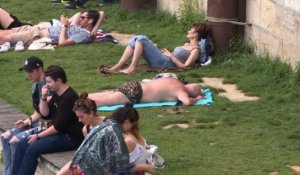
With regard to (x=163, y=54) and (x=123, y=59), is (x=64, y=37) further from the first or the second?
(x=163, y=54)

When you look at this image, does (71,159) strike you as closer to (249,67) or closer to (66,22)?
(249,67)

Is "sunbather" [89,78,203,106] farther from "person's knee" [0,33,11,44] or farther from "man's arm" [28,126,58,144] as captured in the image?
"person's knee" [0,33,11,44]

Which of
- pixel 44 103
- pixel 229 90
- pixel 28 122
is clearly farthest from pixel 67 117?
pixel 229 90

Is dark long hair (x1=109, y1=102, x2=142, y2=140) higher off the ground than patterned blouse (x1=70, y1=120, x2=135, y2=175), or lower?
higher

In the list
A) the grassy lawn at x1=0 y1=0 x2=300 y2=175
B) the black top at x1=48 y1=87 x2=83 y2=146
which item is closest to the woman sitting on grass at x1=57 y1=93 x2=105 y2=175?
the black top at x1=48 y1=87 x2=83 y2=146

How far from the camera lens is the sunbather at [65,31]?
1514 cm

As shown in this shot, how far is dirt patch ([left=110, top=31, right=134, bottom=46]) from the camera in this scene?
15.4m

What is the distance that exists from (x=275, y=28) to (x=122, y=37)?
3.40 metres

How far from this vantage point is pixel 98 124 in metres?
9.07

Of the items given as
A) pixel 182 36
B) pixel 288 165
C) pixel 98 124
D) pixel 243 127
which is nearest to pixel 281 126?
pixel 243 127

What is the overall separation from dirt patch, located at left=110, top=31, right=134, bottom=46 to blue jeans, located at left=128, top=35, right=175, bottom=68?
1777mm

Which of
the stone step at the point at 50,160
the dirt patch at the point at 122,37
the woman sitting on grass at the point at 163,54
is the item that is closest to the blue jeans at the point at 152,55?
the woman sitting on grass at the point at 163,54

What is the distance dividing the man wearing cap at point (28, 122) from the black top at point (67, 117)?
409 millimetres

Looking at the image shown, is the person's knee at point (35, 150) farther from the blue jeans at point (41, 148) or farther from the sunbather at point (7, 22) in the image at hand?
the sunbather at point (7, 22)
